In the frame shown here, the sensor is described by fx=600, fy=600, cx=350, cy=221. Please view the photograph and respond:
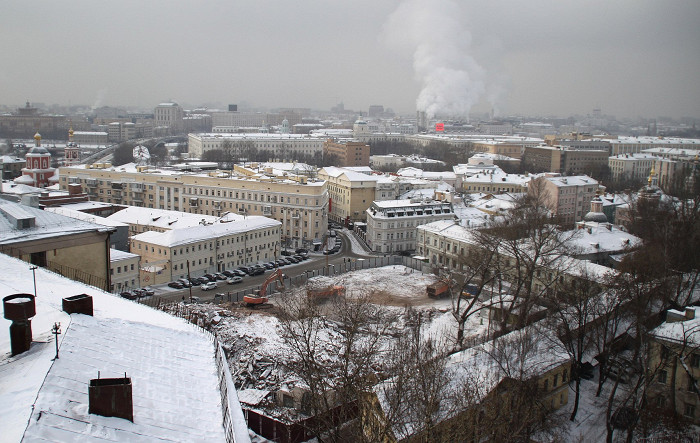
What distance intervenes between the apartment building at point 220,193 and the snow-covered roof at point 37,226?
21.5 metres

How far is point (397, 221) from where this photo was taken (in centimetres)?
3212

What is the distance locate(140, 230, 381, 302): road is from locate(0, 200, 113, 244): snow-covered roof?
404 inches

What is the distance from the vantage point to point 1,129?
10238 cm

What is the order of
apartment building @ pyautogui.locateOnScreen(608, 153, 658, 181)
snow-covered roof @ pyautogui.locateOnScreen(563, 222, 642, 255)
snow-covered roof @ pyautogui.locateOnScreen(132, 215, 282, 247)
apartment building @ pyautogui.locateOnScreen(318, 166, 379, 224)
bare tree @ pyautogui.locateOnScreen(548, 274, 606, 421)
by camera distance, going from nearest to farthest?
bare tree @ pyautogui.locateOnScreen(548, 274, 606, 421), snow-covered roof @ pyautogui.locateOnScreen(563, 222, 642, 255), snow-covered roof @ pyautogui.locateOnScreen(132, 215, 282, 247), apartment building @ pyautogui.locateOnScreen(318, 166, 379, 224), apartment building @ pyautogui.locateOnScreen(608, 153, 658, 181)

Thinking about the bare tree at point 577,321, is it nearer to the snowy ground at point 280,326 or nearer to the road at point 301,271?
the snowy ground at point 280,326

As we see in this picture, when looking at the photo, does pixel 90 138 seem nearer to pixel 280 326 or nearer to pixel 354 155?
pixel 354 155

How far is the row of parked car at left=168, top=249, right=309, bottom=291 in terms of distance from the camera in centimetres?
2428

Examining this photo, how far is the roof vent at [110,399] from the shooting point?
15.3ft

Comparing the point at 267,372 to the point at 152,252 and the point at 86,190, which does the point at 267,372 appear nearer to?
the point at 152,252

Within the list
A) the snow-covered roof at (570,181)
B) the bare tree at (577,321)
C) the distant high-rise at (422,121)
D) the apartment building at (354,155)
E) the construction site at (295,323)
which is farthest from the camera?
the distant high-rise at (422,121)

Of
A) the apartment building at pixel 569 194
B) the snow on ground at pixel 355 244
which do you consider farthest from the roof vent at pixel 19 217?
the apartment building at pixel 569 194

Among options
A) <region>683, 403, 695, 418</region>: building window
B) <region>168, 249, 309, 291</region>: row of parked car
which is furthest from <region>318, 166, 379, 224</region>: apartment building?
<region>683, 403, 695, 418</region>: building window

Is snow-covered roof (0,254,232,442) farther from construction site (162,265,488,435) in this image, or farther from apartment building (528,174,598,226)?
apartment building (528,174,598,226)

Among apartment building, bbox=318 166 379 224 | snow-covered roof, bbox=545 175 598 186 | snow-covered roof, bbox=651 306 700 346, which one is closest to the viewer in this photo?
snow-covered roof, bbox=651 306 700 346
